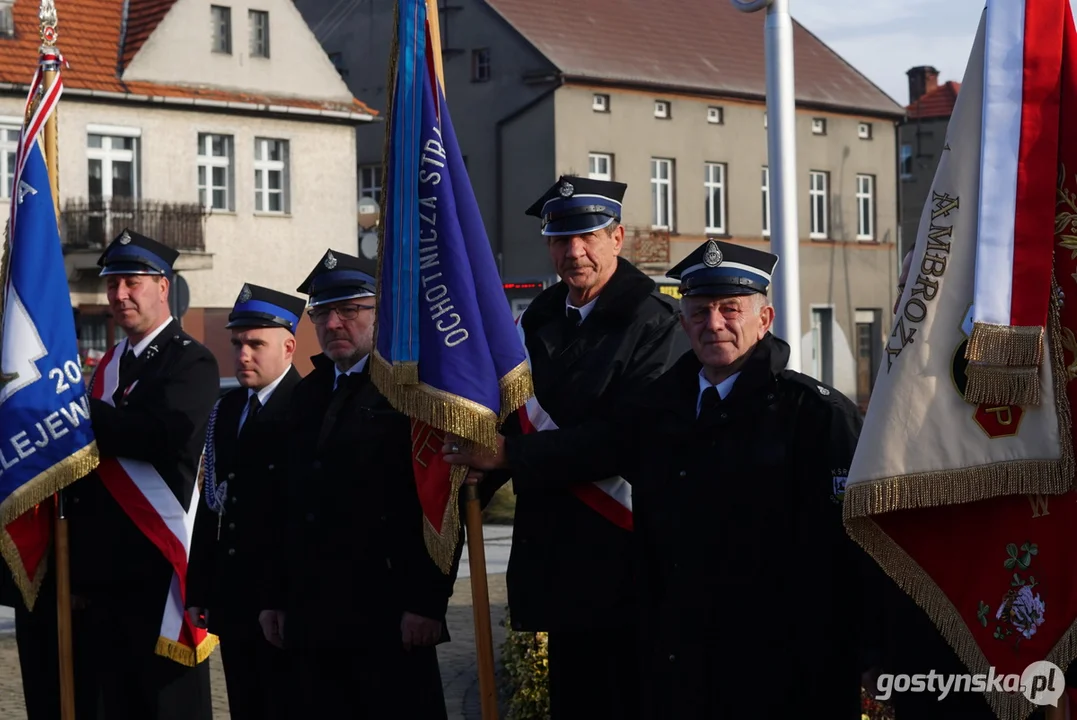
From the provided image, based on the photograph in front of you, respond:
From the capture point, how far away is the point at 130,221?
31984mm

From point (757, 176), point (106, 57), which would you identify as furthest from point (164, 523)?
point (757, 176)

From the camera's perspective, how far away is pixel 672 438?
16.1ft

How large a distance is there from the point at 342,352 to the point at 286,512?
672mm

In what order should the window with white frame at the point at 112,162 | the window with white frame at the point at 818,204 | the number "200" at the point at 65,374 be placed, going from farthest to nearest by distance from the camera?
the window with white frame at the point at 818,204 < the window with white frame at the point at 112,162 < the number "200" at the point at 65,374

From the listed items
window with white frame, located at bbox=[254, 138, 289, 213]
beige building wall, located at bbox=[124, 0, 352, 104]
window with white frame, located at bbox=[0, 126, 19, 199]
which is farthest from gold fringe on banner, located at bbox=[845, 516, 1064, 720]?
window with white frame, located at bbox=[254, 138, 289, 213]

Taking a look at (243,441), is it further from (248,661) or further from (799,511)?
(799,511)

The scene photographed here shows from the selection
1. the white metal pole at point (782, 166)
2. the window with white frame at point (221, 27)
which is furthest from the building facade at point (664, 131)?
the white metal pole at point (782, 166)

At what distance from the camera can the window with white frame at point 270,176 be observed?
34344mm

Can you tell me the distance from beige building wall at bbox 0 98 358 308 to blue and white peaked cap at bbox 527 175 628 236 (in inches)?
Answer: 1053

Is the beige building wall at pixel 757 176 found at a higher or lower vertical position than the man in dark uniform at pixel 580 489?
higher

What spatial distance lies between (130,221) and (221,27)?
16.6ft

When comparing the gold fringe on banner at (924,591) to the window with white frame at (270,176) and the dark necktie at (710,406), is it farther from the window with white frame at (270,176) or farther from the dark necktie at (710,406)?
the window with white frame at (270,176)

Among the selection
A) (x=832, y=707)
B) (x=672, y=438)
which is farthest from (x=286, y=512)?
(x=832, y=707)

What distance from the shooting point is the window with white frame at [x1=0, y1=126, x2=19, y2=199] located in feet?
99.8
